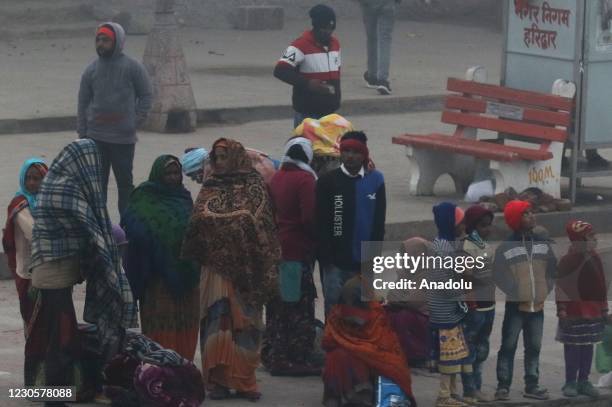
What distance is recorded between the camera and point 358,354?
26.8ft

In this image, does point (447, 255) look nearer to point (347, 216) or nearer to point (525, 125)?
point (347, 216)

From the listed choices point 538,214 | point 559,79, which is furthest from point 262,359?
point 559,79

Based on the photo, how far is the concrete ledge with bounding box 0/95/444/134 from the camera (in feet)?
52.7

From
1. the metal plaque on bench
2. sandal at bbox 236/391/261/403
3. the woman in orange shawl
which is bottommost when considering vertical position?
sandal at bbox 236/391/261/403

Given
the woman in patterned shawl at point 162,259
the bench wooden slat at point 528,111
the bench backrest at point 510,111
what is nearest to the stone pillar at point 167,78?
the bench backrest at point 510,111

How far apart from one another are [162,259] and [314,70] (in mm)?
4639

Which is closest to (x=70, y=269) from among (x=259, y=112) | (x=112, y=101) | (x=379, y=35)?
(x=112, y=101)

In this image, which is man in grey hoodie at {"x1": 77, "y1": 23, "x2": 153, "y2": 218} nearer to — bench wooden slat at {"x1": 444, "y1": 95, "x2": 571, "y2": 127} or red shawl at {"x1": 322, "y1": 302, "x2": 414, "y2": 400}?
bench wooden slat at {"x1": 444, "y1": 95, "x2": 571, "y2": 127}

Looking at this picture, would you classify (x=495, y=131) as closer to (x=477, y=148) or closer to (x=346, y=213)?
(x=477, y=148)

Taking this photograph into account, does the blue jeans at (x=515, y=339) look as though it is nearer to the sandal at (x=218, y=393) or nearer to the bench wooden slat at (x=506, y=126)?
the sandal at (x=218, y=393)

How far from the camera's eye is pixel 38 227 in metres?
7.62

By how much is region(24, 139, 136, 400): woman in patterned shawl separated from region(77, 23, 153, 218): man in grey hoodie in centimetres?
374

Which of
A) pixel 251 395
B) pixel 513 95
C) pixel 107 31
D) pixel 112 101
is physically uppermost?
pixel 107 31

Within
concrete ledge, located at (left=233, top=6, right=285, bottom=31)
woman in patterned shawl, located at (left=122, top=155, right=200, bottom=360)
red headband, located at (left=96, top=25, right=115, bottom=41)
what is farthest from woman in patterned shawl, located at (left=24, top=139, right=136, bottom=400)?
concrete ledge, located at (left=233, top=6, right=285, bottom=31)
